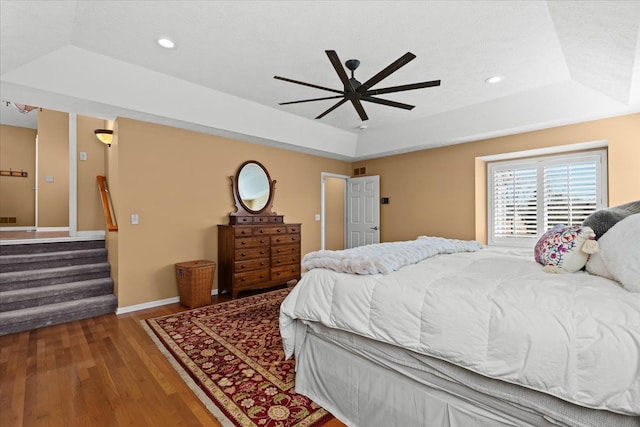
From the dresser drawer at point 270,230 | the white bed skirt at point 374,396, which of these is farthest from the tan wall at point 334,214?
the white bed skirt at point 374,396

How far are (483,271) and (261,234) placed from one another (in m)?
3.35

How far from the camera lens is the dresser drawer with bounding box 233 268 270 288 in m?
4.26

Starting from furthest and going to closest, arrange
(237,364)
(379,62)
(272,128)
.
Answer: (272,128)
(379,62)
(237,364)

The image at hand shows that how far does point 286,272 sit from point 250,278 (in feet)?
2.23

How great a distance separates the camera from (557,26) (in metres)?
2.42

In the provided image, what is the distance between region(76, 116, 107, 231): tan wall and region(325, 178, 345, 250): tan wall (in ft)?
13.4

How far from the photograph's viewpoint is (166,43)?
2.79 metres

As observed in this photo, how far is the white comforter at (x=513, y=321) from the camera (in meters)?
1.03

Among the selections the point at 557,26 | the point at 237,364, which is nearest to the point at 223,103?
the point at 237,364

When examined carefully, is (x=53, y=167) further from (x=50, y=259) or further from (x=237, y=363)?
(x=237, y=363)

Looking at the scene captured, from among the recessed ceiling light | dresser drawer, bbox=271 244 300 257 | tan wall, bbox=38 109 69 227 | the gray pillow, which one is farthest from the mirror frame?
the gray pillow

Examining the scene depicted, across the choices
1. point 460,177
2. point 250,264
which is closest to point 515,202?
point 460,177

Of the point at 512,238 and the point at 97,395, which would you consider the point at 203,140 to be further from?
the point at 512,238

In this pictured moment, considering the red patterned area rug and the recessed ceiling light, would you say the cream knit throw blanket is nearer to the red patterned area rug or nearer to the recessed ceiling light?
the red patterned area rug
